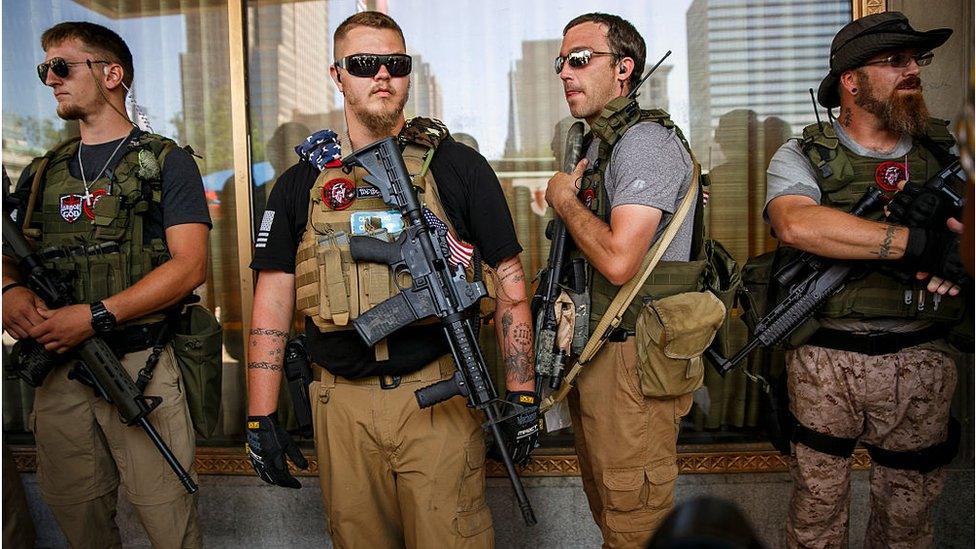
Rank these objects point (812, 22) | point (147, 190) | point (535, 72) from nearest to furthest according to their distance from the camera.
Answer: point (147, 190) < point (812, 22) < point (535, 72)

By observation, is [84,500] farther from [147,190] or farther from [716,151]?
[716,151]

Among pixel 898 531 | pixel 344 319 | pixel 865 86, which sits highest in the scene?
pixel 865 86

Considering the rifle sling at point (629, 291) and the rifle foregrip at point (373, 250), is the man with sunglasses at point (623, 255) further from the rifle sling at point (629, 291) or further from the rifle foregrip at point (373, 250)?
the rifle foregrip at point (373, 250)

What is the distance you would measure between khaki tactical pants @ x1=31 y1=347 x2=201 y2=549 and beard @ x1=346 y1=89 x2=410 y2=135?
49.2 inches

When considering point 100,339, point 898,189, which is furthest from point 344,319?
point 898,189

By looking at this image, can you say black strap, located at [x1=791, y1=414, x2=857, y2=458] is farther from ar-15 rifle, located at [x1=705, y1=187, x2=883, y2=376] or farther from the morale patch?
the morale patch

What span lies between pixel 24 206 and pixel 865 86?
3098mm

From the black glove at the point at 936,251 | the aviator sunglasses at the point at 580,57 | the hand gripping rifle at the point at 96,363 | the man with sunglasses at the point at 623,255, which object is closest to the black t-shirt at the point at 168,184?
the hand gripping rifle at the point at 96,363

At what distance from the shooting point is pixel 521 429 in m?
2.44

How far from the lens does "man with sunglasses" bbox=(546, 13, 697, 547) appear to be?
2520mm

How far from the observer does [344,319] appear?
2385mm


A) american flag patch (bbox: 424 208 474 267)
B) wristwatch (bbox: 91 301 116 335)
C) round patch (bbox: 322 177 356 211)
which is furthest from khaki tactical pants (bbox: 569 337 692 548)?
wristwatch (bbox: 91 301 116 335)

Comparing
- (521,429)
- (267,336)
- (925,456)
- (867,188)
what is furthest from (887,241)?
(267,336)

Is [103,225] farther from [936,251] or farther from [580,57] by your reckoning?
[936,251]
